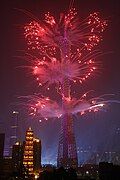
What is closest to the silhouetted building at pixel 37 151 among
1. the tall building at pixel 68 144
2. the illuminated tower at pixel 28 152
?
the illuminated tower at pixel 28 152

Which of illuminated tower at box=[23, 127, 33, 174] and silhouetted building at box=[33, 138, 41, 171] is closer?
illuminated tower at box=[23, 127, 33, 174]

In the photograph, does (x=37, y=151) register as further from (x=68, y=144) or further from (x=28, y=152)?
(x=68, y=144)

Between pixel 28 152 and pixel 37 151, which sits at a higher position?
pixel 37 151

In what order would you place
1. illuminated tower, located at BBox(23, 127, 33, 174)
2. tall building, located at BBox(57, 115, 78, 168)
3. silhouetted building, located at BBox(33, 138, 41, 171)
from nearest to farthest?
1. tall building, located at BBox(57, 115, 78, 168)
2. illuminated tower, located at BBox(23, 127, 33, 174)
3. silhouetted building, located at BBox(33, 138, 41, 171)

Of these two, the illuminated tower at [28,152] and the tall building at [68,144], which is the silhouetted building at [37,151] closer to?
the illuminated tower at [28,152]

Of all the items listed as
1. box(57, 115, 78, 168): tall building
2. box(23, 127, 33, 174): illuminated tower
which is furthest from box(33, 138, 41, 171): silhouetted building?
box(57, 115, 78, 168): tall building

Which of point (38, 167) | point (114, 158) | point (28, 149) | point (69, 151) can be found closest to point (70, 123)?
point (69, 151)

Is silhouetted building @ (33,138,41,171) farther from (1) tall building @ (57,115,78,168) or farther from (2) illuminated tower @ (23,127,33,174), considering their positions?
(1) tall building @ (57,115,78,168)

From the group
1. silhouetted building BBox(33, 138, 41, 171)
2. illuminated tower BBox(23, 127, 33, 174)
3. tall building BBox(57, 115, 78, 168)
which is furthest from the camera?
silhouetted building BBox(33, 138, 41, 171)

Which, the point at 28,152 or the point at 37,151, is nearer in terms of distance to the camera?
the point at 28,152

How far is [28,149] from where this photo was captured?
110 m

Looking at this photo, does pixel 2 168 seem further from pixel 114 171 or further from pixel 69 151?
pixel 114 171

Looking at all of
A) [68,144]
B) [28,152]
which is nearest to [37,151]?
[28,152]

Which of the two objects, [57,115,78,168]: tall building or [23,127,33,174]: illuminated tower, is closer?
[57,115,78,168]: tall building
